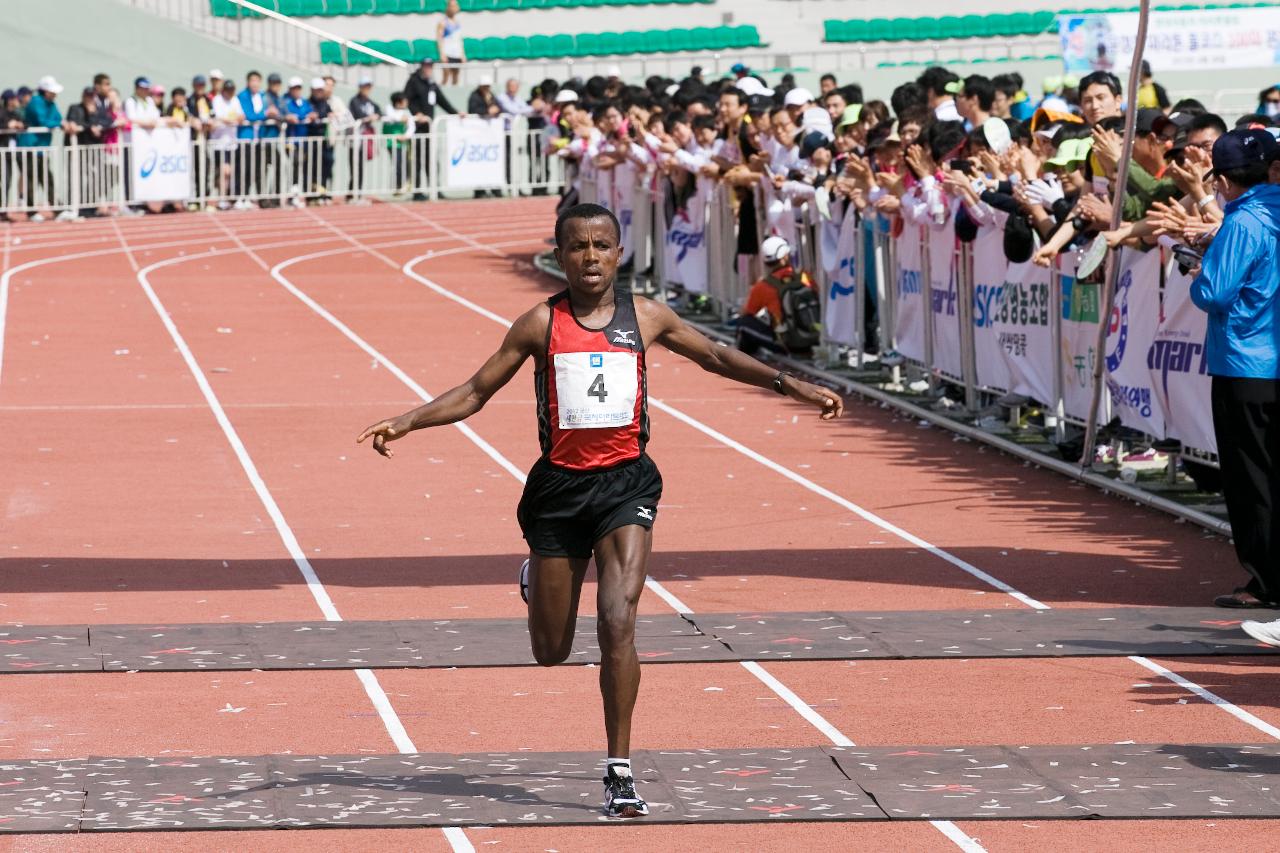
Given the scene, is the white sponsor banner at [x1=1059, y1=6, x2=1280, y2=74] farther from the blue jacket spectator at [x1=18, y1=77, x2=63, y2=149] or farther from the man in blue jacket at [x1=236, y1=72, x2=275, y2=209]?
the blue jacket spectator at [x1=18, y1=77, x2=63, y2=149]

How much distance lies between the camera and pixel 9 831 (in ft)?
21.9

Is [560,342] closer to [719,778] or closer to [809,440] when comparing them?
[719,778]

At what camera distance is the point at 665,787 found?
23.7ft

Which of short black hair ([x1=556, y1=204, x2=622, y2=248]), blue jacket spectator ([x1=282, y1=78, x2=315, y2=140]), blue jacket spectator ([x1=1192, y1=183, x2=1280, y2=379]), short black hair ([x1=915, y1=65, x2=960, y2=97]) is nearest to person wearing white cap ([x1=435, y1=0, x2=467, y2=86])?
blue jacket spectator ([x1=282, y1=78, x2=315, y2=140])

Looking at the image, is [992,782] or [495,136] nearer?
[992,782]

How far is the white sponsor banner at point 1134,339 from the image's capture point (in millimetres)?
12664

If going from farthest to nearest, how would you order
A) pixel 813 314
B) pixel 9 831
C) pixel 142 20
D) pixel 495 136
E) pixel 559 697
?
Answer: pixel 142 20, pixel 495 136, pixel 813 314, pixel 559 697, pixel 9 831

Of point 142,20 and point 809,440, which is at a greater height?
point 142,20

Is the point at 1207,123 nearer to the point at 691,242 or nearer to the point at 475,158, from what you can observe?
the point at 691,242

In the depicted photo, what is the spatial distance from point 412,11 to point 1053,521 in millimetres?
39852

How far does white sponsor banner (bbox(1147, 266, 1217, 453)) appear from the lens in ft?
39.3

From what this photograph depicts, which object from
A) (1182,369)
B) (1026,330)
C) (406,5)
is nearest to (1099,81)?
(1026,330)

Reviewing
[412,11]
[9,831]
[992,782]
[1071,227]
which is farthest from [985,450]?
[412,11]

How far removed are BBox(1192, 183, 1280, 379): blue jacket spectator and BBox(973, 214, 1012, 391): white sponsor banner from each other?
486 cm
